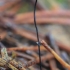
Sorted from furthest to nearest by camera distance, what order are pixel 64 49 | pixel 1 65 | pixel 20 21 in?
pixel 20 21
pixel 64 49
pixel 1 65

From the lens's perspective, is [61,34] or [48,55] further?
[61,34]

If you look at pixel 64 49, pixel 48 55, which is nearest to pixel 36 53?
pixel 48 55

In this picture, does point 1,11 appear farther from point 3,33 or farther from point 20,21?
point 3,33

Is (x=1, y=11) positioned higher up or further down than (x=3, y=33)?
higher up

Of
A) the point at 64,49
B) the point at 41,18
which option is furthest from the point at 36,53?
the point at 41,18

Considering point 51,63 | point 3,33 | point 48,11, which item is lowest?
point 51,63

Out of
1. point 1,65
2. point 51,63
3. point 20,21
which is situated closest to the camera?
point 1,65
